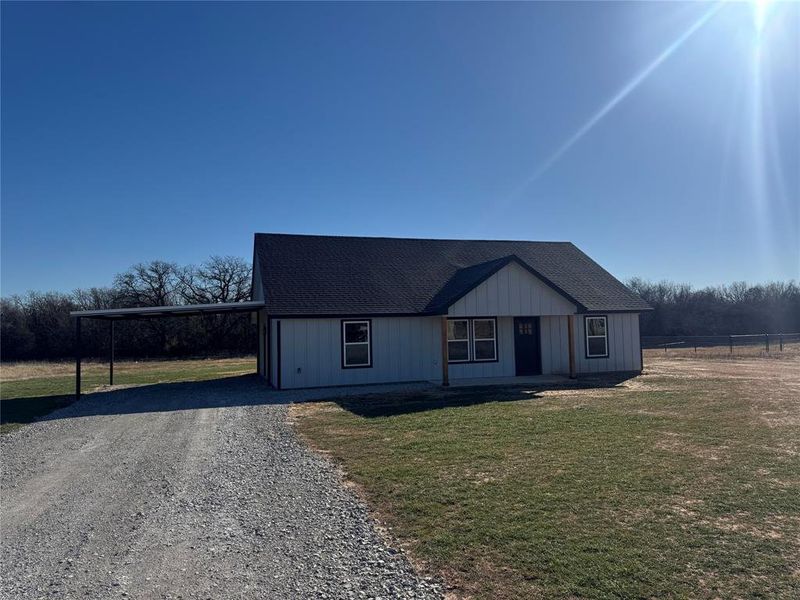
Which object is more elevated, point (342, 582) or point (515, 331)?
point (515, 331)

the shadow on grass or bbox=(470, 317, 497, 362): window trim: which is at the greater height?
bbox=(470, 317, 497, 362): window trim

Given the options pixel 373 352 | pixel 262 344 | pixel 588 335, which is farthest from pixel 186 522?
pixel 588 335

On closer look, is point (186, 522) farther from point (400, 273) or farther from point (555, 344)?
point (555, 344)

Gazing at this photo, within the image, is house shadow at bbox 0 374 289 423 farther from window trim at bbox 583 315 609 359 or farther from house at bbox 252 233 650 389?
window trim at bbox 583 315 609 359

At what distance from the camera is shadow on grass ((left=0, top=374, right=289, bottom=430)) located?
43.3 feet

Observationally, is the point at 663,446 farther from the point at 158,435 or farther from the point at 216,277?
the point at 216,277

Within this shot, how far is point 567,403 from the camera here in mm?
12516

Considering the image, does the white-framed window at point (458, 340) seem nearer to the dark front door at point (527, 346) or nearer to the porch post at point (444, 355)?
the porch post at point (444, 355)

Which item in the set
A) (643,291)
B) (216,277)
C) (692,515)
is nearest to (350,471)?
(692,515)

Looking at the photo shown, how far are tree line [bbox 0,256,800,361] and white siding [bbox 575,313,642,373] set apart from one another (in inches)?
813

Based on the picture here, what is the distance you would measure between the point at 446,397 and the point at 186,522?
926cm

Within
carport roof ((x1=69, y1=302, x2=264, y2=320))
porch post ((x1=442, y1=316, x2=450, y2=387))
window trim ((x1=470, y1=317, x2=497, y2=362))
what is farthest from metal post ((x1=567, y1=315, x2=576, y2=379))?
carport roof ((x1=69, y1=302, x2=264, y2=320))

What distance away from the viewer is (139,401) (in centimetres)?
1512

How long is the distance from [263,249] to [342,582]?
17171 millimetres
